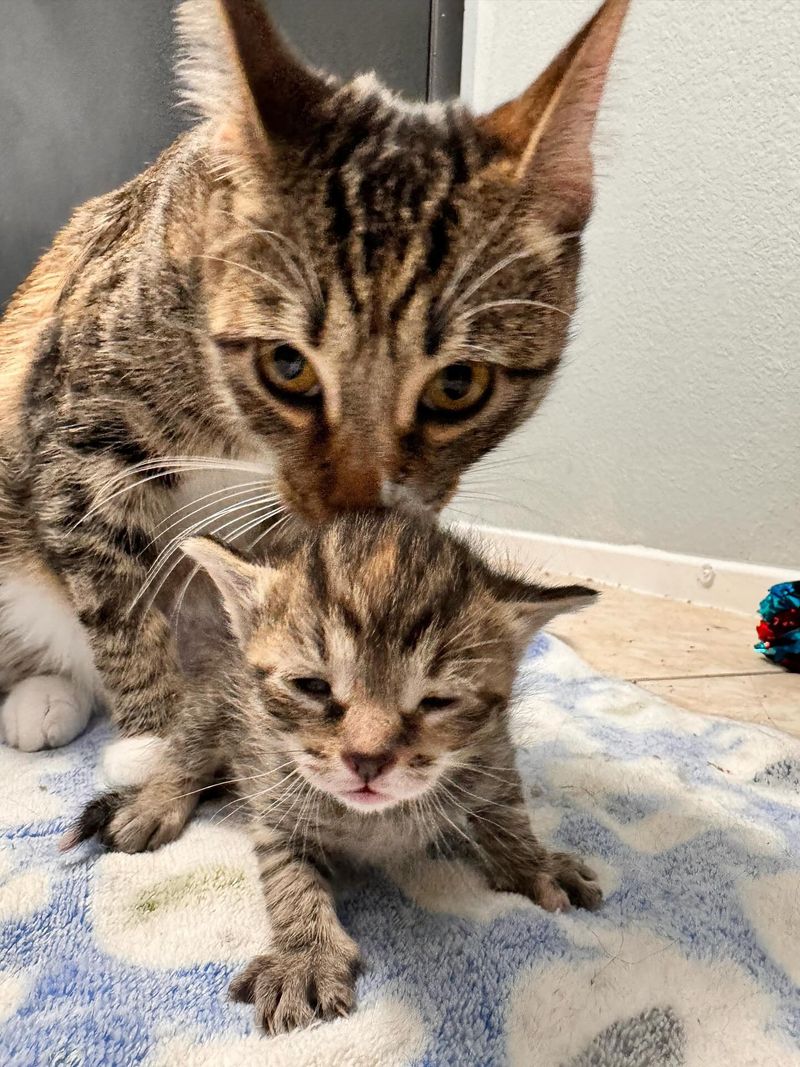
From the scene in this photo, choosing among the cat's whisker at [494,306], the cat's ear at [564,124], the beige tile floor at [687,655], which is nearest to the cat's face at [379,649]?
the cat's whisker at [494,306]

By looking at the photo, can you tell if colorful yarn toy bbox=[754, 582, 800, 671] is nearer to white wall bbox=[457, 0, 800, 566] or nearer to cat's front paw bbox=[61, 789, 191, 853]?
white wall bbox=[457, 0, 800, 566]

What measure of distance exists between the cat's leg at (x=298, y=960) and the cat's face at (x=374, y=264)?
38 centimetres

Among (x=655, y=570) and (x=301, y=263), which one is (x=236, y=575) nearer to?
(x=301, y=263)

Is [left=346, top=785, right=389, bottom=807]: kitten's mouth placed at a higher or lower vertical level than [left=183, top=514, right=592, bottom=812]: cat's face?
lower

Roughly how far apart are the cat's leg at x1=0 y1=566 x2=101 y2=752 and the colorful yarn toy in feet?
4.32

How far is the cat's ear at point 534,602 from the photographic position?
85 centimetres

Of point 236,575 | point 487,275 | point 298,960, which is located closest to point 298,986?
point 298,960

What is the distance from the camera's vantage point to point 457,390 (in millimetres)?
853

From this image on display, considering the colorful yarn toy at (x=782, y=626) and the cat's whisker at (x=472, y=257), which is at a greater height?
the cat's whisker at (x=472, y=257)

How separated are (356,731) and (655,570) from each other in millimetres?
1587

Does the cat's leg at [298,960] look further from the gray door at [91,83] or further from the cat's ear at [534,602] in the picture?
the gray door at [91,83]

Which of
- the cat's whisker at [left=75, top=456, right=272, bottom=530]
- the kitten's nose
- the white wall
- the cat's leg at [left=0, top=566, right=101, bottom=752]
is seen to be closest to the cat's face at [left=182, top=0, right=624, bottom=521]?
the cat's whisker at [left=75, top=456, right=272, bottom=530]

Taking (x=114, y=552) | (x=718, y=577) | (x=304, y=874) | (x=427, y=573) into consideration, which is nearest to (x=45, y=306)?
(x=114, y=552)

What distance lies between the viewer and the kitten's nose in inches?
27.9
